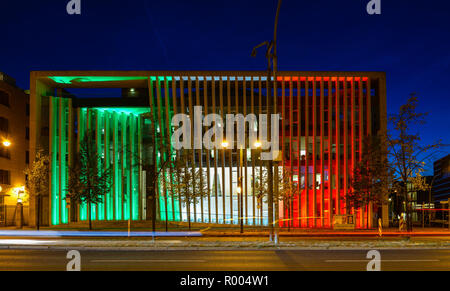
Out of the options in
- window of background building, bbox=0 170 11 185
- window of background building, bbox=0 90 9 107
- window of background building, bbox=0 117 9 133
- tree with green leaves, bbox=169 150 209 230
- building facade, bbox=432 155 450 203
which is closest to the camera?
tree with green leaves, bbox=169 150 209 230

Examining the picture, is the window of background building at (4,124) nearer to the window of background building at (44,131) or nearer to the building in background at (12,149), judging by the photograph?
the building in background at (12,149)

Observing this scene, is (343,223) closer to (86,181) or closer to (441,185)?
(86,181)

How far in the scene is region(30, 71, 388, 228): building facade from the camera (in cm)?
4431

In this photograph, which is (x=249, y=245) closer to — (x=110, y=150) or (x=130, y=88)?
(x=110, y=150)

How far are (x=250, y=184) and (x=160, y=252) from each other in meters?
27.2

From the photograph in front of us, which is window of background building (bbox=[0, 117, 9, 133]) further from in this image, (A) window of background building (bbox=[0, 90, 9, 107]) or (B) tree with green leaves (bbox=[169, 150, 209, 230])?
(B) tree with green leaves (bbox=[169, 150, 209, 230])

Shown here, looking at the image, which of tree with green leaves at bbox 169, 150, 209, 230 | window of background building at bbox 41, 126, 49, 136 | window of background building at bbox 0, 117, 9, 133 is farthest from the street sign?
window of background building at bbox 0, 117, 9, 133

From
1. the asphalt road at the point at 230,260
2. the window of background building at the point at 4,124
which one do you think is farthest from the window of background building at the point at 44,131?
the asphalt road at the point at 230,260

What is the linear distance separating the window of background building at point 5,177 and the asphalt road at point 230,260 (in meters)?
30.9

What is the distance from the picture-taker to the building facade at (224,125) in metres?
44.3

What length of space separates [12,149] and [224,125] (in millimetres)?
24829

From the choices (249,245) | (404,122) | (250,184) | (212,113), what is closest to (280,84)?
(212,113)

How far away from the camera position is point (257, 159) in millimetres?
Answer: 44094

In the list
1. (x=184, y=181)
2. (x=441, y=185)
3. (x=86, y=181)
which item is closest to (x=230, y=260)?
(x=184, y=181)
